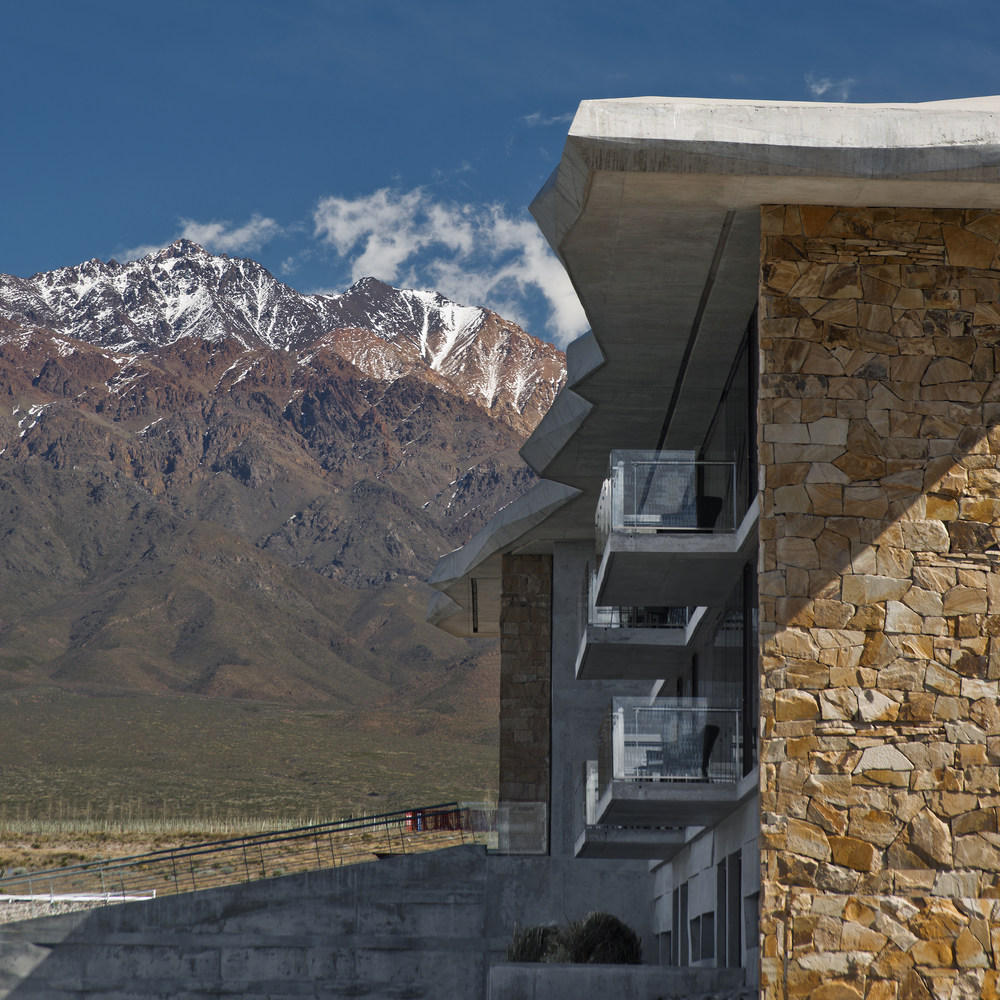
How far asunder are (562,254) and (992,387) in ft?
15.0

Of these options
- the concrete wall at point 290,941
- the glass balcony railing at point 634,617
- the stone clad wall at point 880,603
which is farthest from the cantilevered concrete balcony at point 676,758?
the concrete wall at point 290,941

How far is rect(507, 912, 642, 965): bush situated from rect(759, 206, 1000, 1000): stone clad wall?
1099cm

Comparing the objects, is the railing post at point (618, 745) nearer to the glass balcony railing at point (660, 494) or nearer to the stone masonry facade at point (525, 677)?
the glass balcony railing at point (660, 494)

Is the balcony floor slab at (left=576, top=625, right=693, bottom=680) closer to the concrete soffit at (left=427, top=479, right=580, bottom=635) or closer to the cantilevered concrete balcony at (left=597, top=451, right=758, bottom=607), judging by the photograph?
the concrete soffit at (left=427, top=479, right=580, bottom=635)

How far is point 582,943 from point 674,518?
964 centimetres

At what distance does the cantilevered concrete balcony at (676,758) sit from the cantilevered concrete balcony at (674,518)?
170cm

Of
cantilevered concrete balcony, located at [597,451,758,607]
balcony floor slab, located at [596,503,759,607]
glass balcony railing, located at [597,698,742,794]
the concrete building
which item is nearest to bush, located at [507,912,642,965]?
glass balcony railing, located at [597,698,742,794]

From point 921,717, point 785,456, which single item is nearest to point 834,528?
point 785,456

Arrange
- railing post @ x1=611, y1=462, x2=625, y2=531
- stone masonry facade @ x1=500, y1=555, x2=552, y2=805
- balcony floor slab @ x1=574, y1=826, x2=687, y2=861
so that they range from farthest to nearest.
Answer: stone masonry facade @ x1=500, y1=555, x2=552, y2=805
balcony floor slab @ x1=574, y1=826, x2=687, y2=861
railing post @ x1=611, y1=462, x2=625, y2=531

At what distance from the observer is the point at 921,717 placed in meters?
13.0

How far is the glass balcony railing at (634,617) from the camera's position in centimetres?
2352

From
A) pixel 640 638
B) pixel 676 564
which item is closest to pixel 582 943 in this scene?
pixel 640 638

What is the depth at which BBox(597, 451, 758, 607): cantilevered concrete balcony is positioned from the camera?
661 inches

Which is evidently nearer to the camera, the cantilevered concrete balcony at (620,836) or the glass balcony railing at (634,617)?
the cantilevered concrete balcony at (620,836)
